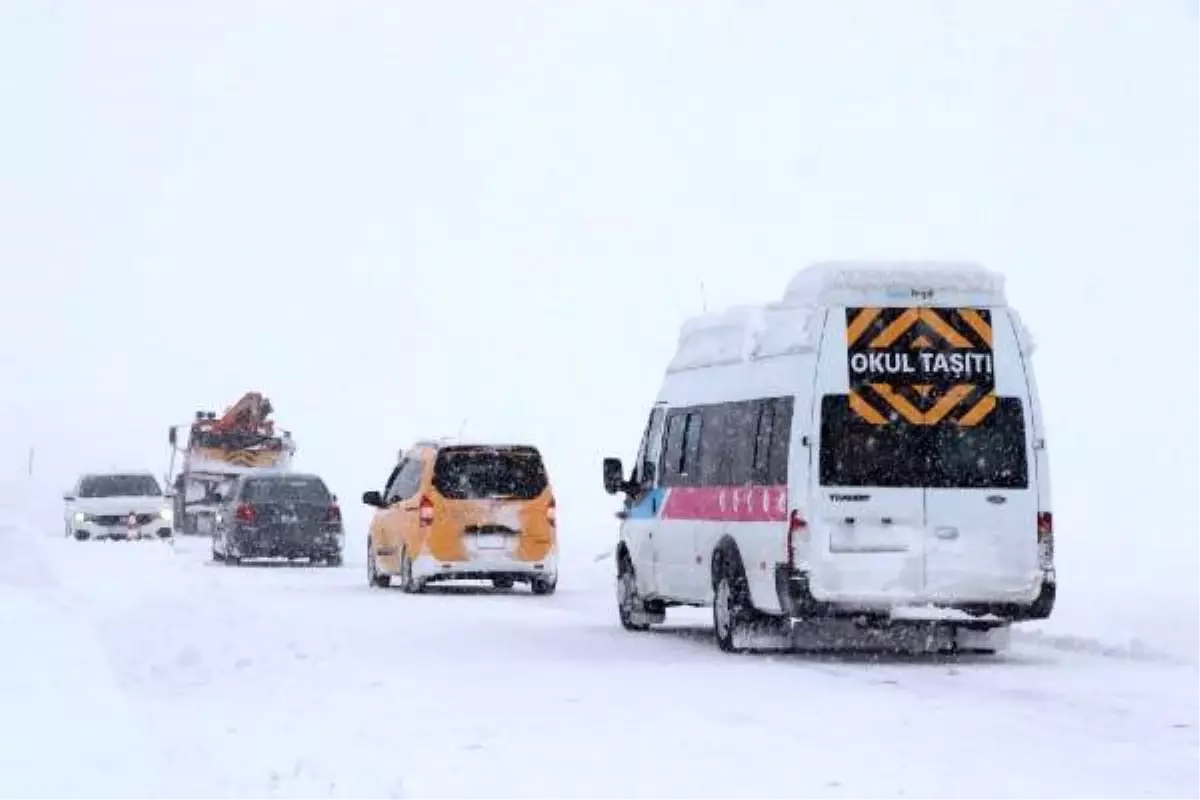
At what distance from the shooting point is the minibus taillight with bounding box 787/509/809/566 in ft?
55.5

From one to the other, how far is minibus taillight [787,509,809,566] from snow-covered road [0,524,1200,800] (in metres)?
0.83

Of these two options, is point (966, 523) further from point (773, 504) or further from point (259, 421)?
point (259, 421)

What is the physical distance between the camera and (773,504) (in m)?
17.4

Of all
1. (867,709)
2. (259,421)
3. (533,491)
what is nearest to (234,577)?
(533,491)

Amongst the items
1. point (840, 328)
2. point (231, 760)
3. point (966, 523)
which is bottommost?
point (231, 760)

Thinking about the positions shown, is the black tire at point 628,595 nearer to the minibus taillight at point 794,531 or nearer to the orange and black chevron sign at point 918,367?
the minibus taillight at point 794,531

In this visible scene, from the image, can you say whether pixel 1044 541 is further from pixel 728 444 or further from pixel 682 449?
pixel 682 449

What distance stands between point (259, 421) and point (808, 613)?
42.2 metres

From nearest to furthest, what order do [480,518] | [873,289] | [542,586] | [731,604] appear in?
[873,289], [731,604], [480,518], [542,586]

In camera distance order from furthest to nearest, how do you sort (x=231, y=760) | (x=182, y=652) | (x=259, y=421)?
(x=259, y=421), (x=182, y=652), (x=231, y=760)

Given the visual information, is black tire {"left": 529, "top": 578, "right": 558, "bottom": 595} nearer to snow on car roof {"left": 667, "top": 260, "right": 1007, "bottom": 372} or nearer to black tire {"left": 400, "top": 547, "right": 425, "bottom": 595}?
black tire {"left": 400, "top": 547, "right": 425, "bottom": 595}

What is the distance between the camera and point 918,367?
56.7 ft

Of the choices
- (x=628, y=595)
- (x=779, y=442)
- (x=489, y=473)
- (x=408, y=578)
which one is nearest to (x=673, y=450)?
(x=628, y=595)

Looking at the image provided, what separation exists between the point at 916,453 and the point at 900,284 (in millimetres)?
1263
